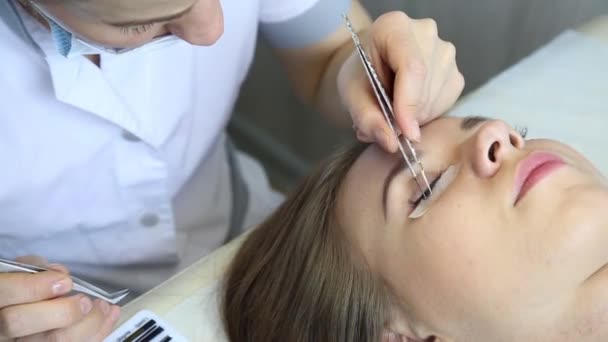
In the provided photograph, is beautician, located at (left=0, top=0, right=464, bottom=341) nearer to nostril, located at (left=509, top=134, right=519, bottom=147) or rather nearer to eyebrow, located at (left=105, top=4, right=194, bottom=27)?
eyebrow, located at (left=105, top=4, right=194, bottom=27)

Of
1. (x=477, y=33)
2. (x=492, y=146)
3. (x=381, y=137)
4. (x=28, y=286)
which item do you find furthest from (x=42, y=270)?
(x=477, y=33)

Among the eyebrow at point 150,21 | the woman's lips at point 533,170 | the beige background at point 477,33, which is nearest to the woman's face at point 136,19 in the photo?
the eyebrow at point 150,21

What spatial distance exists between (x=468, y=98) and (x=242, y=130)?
1.16m

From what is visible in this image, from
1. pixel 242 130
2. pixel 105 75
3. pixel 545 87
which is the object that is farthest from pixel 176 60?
pixel 242 130

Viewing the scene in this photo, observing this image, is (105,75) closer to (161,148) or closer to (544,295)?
(161,148)

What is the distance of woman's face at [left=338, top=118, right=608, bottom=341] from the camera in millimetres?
738

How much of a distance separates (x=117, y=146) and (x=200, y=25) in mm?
299

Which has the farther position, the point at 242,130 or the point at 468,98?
the point at 242,130

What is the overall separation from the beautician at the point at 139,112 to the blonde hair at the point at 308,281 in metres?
0.12

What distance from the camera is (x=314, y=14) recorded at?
105 centimetres

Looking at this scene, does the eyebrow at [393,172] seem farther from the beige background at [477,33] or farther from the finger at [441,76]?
the beige background at [477,33]

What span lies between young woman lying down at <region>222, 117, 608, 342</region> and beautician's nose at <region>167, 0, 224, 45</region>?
24cm

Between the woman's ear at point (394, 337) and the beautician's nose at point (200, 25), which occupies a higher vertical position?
the beautician's nose at point (200, 25)

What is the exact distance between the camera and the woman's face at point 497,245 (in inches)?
29.0
